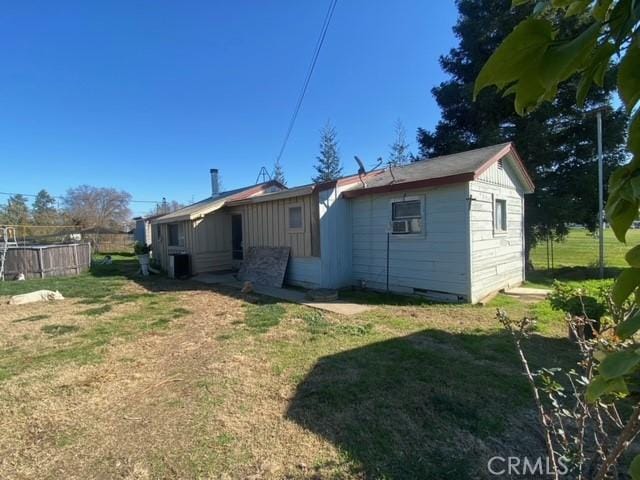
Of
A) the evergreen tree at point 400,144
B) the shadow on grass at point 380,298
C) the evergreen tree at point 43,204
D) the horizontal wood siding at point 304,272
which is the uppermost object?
the evergreen tree at point 400,144

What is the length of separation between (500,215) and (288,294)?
231 inches

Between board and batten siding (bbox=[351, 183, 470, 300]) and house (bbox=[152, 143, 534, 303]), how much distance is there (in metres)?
0.02

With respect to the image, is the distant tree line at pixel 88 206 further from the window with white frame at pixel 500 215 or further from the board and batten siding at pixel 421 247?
the window with white frame at pixel 500 215

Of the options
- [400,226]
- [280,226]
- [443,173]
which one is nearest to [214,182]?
[280,226]

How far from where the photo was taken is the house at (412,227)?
7.11 meters

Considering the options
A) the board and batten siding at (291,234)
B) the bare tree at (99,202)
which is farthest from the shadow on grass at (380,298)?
the bare tree at (99,202)

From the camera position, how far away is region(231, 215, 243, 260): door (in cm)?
1248

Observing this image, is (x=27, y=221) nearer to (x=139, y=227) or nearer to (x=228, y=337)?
(x=139, y=227)

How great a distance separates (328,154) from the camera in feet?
106

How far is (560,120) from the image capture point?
12570mm

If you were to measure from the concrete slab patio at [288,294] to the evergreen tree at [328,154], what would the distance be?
2235 centimetres

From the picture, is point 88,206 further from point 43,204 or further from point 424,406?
point 424,406

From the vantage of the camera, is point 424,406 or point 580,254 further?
point 580,254

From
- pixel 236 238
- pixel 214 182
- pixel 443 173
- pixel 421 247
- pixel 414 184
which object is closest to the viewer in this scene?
pixel 443 173
